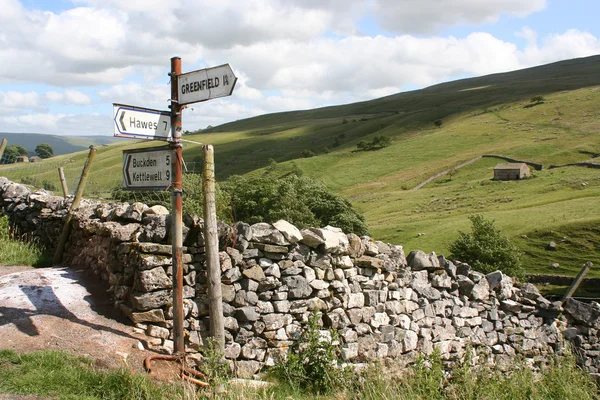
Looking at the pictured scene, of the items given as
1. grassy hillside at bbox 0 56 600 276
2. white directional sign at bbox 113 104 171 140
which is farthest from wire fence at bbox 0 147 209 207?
white directional sign at bbox 113 104 171 140

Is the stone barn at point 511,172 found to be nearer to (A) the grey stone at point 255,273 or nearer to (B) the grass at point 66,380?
(A) the grey stone at point 255,273

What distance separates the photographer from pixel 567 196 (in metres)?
46.8

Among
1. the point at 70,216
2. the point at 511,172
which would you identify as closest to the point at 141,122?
the point at 70,216

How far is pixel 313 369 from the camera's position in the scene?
7.21 m

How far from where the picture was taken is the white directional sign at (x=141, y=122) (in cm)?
643

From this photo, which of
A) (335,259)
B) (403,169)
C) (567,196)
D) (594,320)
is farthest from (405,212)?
(335,259)

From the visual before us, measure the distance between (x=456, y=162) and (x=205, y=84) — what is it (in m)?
73.9

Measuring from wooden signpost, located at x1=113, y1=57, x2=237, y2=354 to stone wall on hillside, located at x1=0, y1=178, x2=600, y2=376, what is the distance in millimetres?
578

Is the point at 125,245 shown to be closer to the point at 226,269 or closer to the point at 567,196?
the point at 226,269

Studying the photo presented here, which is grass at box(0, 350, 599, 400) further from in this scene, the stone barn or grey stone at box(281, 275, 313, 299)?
the stone barn

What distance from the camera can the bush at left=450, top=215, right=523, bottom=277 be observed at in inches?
1042

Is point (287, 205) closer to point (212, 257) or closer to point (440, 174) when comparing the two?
point (212, 257)

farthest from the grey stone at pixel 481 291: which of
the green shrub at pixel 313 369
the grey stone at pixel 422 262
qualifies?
the green shrub at pixel 313 369

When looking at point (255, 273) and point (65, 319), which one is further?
point (255, 273)
